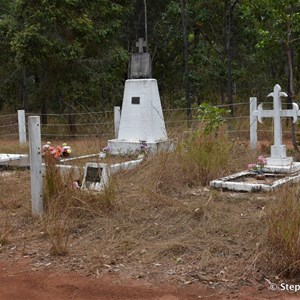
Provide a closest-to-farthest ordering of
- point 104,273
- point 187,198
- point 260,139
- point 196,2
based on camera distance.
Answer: point 104,273, point 187,198, point 260,139, point 196,2

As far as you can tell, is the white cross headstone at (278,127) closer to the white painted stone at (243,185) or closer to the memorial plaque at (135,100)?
the white painted stone at (243,185)

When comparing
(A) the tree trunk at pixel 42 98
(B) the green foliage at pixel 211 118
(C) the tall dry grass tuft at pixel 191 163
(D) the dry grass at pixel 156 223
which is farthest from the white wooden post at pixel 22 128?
(C) the tall dry grass tuft at pixel 191 163

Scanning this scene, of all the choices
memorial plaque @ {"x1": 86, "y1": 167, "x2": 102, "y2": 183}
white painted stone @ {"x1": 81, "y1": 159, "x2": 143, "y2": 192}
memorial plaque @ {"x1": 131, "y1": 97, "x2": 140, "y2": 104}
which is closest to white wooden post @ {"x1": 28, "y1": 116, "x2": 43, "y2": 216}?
white painted stone @ {"x1": 81, "y1": 159, "x2": 143, "y2": 192}

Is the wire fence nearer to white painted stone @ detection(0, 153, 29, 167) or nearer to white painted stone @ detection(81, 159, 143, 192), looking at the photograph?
white painted stone @ detection(0, 153, 29, 167)

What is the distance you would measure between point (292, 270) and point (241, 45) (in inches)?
692

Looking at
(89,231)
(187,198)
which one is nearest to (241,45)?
(187,198)

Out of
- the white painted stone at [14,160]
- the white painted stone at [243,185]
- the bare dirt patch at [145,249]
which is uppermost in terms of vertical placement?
the white painted stone at [14,160]

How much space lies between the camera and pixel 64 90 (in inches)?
654

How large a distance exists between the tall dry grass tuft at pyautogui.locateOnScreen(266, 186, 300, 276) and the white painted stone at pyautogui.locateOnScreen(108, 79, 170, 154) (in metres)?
5.88

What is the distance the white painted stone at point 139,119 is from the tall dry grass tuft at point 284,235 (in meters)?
5.88

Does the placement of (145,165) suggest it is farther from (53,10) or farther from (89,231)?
(53,10)

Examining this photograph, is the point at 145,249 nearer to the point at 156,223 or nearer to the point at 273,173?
the point at 156,223

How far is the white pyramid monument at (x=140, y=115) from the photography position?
10.4 m

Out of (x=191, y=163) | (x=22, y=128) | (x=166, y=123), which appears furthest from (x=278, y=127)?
(x=22, y=128)
